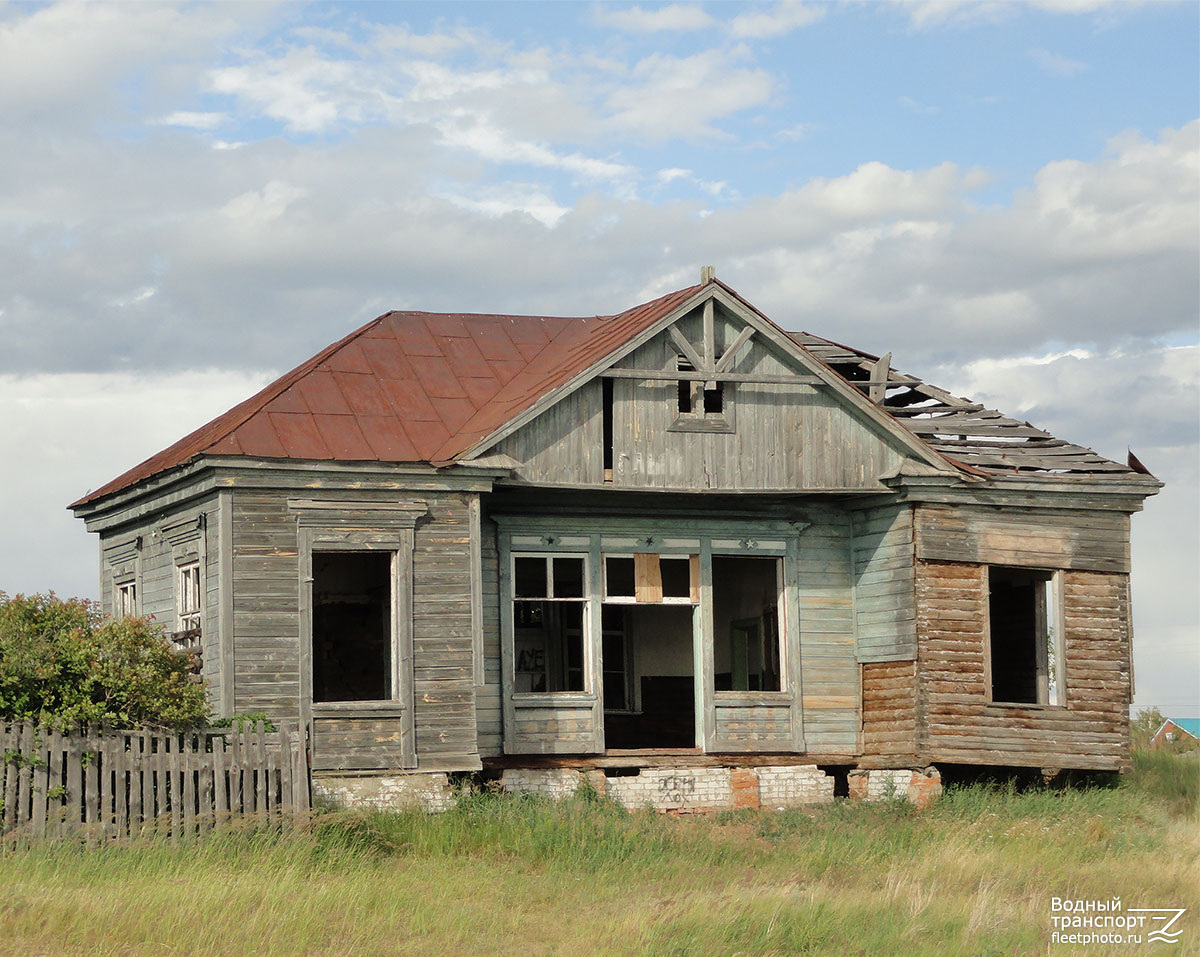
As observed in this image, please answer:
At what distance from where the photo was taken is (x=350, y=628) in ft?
78.2

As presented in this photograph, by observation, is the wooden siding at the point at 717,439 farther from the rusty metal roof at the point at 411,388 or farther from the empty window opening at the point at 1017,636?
the empty window opening at the point at 1017,636

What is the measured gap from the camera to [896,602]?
21.1 meters

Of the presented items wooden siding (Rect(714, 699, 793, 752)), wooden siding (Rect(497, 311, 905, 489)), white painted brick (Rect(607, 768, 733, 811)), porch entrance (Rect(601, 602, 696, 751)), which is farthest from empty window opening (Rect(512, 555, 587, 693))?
wooden siding (Rect(497, 311, 905, 489))

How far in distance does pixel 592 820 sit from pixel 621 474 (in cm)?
438

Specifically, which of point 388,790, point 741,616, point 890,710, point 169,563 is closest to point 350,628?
point 169,563

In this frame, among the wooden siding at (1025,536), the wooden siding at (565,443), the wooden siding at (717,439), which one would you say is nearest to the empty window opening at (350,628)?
the wooden siding at (565,443)

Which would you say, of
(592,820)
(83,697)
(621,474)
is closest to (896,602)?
(621,474)

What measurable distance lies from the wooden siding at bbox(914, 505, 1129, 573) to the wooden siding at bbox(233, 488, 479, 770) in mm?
6047

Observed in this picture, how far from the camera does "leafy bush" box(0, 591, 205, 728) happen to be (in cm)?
1577

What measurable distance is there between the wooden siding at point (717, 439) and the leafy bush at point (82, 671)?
4986 millimetres

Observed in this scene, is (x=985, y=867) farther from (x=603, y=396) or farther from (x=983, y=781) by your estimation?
(x=603, y=396)

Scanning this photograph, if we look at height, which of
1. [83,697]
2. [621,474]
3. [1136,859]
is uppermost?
[621,474]

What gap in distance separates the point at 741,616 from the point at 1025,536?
5223 millimetres

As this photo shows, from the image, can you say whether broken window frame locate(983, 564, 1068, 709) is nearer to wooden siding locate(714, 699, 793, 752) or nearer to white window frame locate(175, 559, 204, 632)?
wooden siding locate(714, 699, 793, 752)
